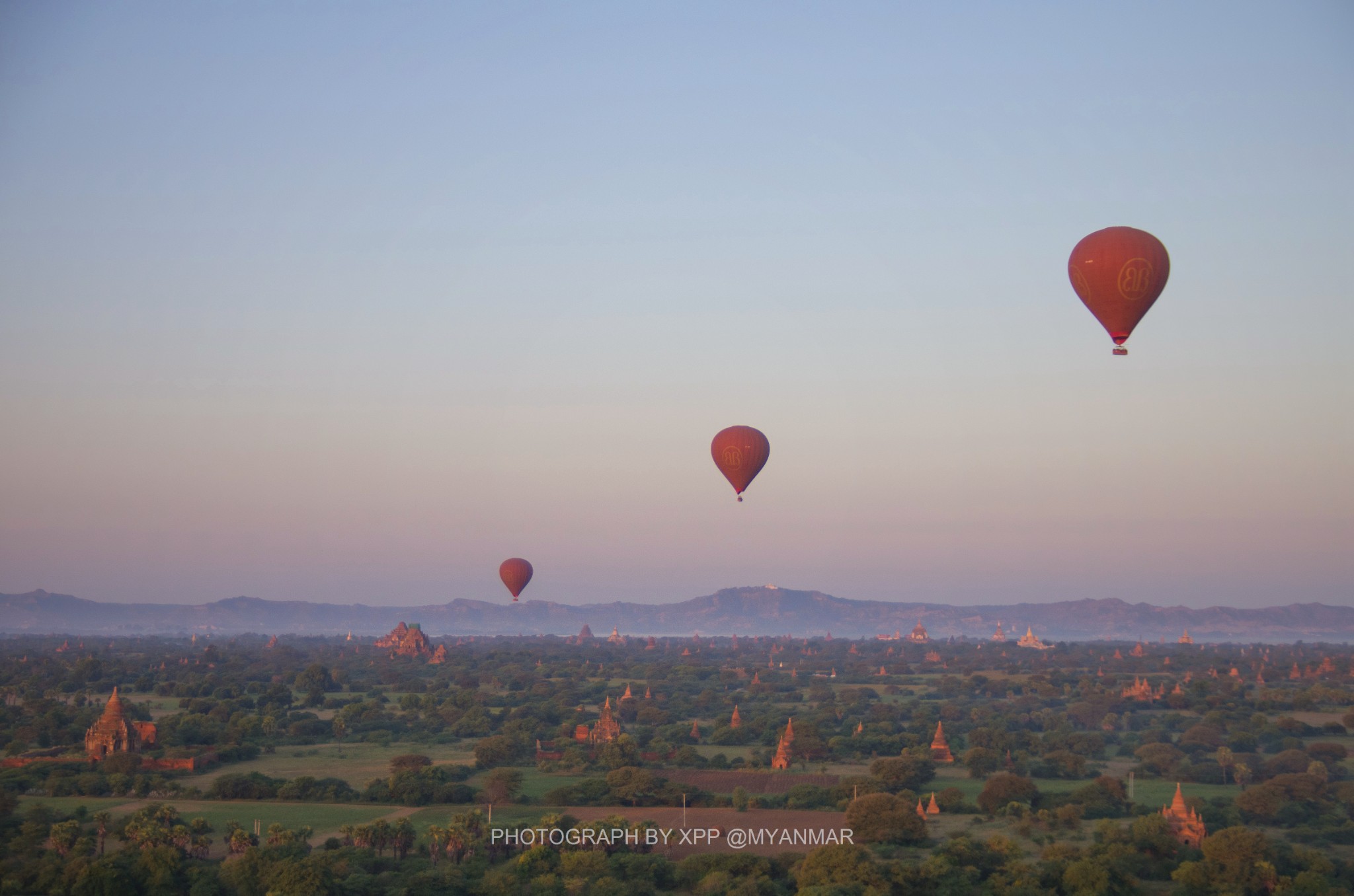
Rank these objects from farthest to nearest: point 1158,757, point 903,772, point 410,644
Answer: point 410,644 < point 1158,757 < point 903,772

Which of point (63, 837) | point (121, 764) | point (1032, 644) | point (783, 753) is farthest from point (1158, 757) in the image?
point (1032, 644)

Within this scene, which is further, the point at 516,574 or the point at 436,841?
the point at 516,574

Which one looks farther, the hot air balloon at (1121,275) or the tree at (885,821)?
the tree at (885,821)

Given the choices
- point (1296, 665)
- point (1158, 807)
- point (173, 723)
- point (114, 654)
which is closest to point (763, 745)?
point (1158, 807)

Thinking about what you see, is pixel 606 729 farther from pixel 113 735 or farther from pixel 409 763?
pixel 113 735

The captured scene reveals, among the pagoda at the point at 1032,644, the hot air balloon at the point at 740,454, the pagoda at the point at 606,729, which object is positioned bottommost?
the pagoda at the point at 606,729

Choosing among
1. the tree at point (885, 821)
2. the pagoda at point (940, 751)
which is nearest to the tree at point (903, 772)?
the pagoda at point (940, 751)

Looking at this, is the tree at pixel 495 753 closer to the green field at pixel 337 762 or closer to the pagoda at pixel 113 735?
the green field at pixel 337 762
